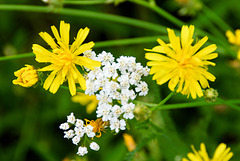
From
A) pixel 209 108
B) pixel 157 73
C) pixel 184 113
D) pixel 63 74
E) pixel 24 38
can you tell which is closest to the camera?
pixel 157 73

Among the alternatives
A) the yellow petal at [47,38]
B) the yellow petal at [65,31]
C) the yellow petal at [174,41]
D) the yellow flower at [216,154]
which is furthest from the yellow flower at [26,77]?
the yellow flower at [216,154]

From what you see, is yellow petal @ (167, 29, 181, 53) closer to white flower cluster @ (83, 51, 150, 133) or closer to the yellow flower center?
white flower cluster @ (83, 51, 150, 133)

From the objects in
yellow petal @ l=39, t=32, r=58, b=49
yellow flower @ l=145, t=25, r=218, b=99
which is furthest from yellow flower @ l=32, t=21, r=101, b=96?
yellow flower @ l=145, t=25, r=218, b=99

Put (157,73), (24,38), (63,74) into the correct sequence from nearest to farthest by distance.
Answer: (157,73) → (63,74) → (24,38)

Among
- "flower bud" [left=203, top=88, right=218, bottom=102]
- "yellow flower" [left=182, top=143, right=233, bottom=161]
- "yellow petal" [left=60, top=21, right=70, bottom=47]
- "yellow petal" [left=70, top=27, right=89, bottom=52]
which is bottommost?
"yellow flower" [left=182, top=143, right=233, bottom=161]

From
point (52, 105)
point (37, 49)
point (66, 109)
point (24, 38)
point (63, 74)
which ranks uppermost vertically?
point (24, 38)

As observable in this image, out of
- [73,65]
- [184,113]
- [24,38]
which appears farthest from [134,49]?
[73,65]

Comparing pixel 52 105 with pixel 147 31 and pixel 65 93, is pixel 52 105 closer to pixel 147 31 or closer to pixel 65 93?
pixel 65 93
